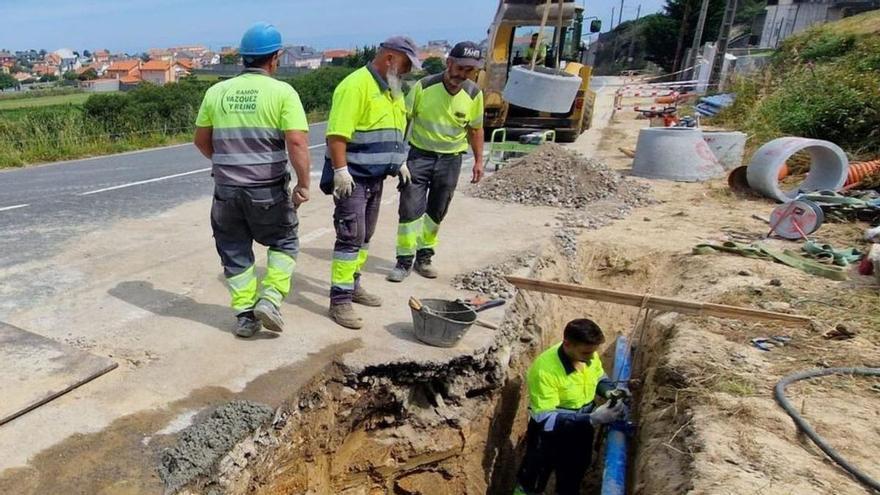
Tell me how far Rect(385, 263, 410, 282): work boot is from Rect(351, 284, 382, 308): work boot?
0.46 metres

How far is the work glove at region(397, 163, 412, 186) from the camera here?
A: 13.9 feet

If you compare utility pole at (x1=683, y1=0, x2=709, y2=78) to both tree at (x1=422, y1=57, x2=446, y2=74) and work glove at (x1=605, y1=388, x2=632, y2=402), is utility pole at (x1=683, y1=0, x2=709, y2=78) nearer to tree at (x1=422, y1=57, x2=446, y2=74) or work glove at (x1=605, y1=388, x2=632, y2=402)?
tree at (x1=422, y1=57, x2=446, y2=74)

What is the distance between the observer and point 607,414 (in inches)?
148

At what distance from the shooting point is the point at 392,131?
3.83 m

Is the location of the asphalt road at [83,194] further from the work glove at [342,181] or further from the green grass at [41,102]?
the green grass at [41,102]

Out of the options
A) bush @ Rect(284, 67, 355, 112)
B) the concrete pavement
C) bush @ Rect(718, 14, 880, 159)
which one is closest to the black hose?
the concrete pavement

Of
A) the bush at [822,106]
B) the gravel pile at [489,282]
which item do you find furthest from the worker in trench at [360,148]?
the bush at [822,106]

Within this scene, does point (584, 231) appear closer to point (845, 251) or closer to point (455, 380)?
point (845, 251)

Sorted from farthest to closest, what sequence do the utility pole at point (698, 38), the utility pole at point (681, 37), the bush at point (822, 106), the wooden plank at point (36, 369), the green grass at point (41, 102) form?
the green grass at point (41, 102) < the utility pole at point (681, 37) < the utility pole at point (698, 38) < the bush at point (822, 106) < the wooden plank at point (36, 369)

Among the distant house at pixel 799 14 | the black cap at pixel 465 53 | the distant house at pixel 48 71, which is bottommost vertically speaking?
the distant house at pixel 48 71

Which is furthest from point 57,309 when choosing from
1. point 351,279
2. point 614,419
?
point 614,419

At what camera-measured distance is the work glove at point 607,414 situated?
377 cm

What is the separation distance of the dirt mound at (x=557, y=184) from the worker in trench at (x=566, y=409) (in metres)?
4.08

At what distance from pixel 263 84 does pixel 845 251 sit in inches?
215
